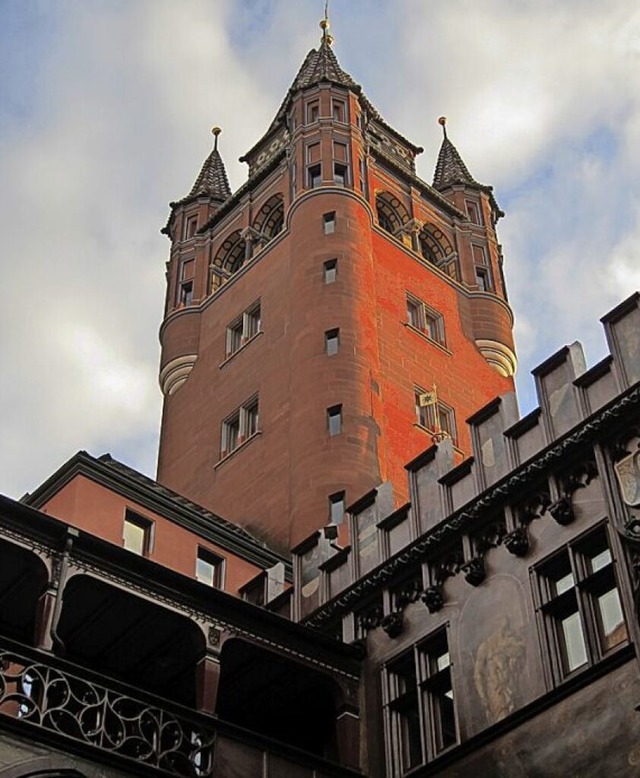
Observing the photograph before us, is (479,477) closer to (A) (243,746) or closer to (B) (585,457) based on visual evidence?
(B) (585,457)

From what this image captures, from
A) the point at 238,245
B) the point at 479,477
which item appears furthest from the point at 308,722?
the point at 238,245

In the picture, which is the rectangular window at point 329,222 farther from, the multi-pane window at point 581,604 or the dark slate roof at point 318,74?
the multi-pane window at point 581,604

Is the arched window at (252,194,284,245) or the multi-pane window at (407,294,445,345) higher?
the arched window at (252,194,284,245)

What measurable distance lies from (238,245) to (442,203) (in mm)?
9278

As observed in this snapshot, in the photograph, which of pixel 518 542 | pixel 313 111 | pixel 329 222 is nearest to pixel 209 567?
pixel 518 542

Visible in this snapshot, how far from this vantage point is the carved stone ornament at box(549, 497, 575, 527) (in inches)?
848

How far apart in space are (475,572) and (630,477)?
336cm

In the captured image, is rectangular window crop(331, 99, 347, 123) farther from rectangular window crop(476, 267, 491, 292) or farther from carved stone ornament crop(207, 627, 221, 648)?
carved stone ornament crop(207, 627, 221, 648)

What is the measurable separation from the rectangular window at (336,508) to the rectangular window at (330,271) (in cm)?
985

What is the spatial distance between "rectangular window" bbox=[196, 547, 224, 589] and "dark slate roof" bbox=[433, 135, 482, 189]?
32.5 meters

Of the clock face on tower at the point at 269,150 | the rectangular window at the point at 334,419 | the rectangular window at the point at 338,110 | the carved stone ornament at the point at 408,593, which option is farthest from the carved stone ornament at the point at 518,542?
the clock face on tower at the point at 269,150

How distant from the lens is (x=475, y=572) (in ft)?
74.4

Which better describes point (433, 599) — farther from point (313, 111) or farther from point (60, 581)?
point (313, 111)

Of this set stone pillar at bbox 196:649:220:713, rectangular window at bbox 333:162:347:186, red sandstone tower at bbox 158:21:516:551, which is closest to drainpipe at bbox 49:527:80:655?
stone pillar at bbox 196:649:220:713
